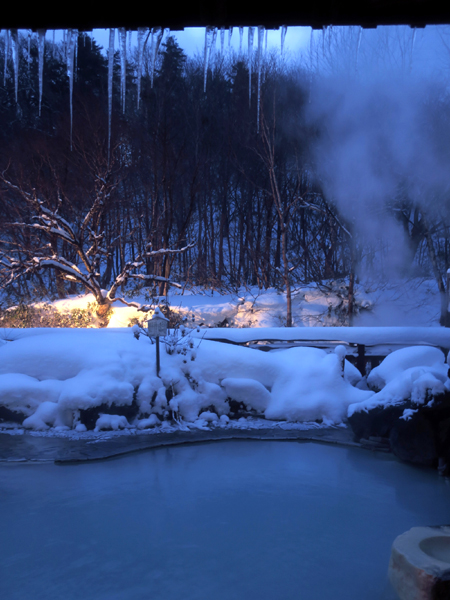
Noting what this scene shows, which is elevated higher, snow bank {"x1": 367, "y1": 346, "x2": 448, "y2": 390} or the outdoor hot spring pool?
snow bank {"x1": 367, "y1": 346, "x2": 448, "y2": 390}

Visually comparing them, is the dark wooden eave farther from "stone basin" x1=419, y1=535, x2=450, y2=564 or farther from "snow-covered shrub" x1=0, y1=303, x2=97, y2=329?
"snow-covered shrub" x1=0, y1=303, x2=97, y2=329

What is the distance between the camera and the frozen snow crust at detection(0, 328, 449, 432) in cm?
675

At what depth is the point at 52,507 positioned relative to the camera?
458 cm

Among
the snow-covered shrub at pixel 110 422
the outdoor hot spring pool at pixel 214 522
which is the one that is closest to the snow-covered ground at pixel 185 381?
the snow-covered shrub at pixel 110 422

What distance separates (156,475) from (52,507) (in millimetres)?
1209

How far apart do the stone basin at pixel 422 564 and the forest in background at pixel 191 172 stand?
1016cm

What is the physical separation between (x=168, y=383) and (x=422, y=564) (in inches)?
197

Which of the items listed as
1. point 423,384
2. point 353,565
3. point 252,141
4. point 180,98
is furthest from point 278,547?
point 180,98

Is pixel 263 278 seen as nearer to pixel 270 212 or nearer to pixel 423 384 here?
pixel 270 212

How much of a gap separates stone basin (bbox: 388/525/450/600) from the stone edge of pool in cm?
308

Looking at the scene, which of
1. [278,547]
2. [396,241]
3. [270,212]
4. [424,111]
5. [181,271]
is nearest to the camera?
[278,547]

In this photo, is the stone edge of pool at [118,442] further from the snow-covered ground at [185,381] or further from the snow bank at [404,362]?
the snow bank at [404,362]

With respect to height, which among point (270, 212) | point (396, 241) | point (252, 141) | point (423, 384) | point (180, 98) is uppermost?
point (180, 98)

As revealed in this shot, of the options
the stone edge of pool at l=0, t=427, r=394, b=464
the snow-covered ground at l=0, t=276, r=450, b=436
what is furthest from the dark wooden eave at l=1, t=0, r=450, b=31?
the snow-covered ground at l=0, t=276, r=450, b=436
